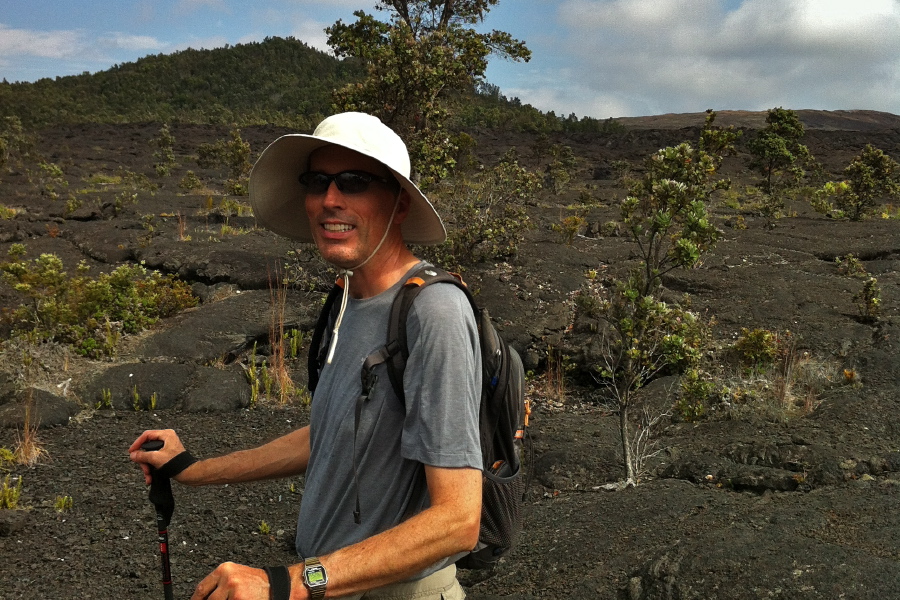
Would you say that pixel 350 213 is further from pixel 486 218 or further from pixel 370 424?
pixel 486 218

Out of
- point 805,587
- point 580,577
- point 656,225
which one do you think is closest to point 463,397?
point 805,587

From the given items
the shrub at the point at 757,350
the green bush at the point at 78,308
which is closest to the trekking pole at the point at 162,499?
the green bush at the point at 78,308

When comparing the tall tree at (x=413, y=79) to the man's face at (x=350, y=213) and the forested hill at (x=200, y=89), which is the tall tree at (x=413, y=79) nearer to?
the man's face at (x=350, y=213)

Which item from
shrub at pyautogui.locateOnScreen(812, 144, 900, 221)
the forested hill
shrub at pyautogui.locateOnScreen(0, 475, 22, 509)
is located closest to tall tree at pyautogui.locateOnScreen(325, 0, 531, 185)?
shrub at pyautogui.locateOnScreen(0, 475, 22, 509)

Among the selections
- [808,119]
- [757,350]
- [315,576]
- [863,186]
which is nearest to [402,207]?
[315,576]

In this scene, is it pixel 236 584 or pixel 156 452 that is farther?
pixel 156 452

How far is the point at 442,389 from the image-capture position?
135cm

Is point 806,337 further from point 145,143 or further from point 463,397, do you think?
point 145,143

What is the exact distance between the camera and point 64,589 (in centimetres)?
381

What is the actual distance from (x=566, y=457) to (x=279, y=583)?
14.8 ft

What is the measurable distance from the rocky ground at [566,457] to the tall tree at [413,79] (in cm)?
196

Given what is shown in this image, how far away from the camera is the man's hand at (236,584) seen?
4.11 ft

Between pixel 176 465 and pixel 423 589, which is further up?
pixel 176 465

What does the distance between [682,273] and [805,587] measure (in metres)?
9.46
